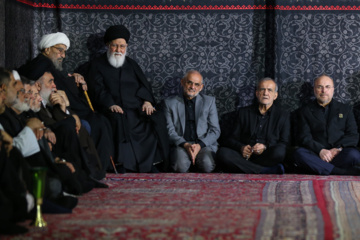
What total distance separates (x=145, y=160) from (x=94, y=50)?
1720 millimetres

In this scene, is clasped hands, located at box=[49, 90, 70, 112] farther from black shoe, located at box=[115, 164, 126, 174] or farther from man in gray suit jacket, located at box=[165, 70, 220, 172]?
man in gray suit jacket, located at box=[165, 70, 220, 172]

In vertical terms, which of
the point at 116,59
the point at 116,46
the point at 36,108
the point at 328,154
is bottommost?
the point at 328,154

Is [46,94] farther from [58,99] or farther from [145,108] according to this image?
[145,108]

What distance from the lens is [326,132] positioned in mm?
7117

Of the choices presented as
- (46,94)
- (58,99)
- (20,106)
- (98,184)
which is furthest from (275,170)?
(20,106)

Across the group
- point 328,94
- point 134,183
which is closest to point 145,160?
point 134,183

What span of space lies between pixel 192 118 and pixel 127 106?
780 mm

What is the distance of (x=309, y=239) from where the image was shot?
3.42 m

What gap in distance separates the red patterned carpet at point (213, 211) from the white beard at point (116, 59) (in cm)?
174

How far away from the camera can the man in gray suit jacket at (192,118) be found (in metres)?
7.19

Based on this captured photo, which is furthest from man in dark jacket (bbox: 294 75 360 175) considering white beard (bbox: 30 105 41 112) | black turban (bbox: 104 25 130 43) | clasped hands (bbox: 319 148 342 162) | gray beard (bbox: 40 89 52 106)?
white beard (bbox: 30 105 41 112)

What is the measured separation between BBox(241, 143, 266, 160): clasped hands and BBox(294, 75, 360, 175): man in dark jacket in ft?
1.25

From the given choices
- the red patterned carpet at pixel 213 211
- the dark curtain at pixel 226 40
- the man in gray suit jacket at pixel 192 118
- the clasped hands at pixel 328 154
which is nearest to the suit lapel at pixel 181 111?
the man in gray suit jacket at pixel 192 118

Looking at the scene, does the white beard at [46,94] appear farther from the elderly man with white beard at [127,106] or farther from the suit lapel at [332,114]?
the suit lapel at [332,114]
